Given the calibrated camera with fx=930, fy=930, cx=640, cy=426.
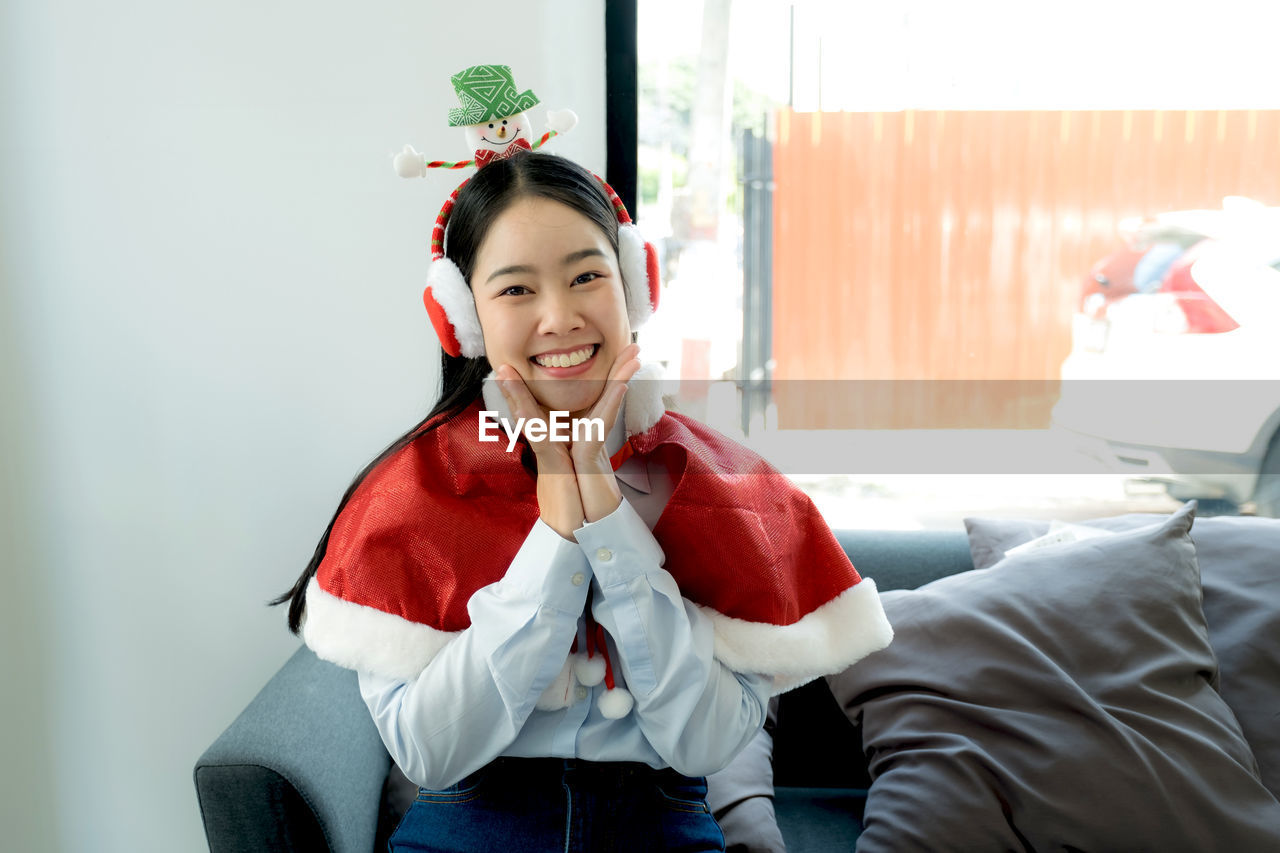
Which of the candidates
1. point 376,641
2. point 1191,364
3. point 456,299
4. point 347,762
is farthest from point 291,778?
point 1191,364

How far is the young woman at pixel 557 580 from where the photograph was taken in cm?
114

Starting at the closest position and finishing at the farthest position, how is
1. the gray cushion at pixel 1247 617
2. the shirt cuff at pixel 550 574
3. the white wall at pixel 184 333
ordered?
the shirt cuff at pixel 550 574 → the gray cushion at pixel 1247 617 → the white wall at pixel 184 333

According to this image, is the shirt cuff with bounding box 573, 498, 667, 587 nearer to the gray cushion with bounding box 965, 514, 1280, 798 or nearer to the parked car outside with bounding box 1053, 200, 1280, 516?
the gray cushion with bounding box 965, 514, 1280, 798

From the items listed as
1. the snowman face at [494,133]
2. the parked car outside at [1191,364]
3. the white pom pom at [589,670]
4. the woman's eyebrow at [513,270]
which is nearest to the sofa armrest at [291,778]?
the white pom pom at [589,670]

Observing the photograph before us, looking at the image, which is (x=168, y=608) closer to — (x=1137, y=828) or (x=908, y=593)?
(x=908, y=593)

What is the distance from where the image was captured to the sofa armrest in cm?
134

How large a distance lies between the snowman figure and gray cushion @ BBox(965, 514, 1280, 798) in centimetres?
141

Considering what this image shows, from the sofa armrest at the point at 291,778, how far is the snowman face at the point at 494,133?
36.3 inches

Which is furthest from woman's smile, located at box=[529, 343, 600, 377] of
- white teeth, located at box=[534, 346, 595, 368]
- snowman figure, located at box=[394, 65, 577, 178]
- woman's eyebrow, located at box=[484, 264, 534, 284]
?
snowman figure, located at box=[394, 65, 577, 178]

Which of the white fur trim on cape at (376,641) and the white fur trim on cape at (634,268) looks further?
the white fur trim on cape at (634,268)

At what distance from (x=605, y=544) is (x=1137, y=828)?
0.98m

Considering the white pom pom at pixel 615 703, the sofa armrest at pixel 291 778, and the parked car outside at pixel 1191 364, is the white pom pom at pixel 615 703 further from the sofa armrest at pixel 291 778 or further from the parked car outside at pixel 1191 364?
the parked car outside at pixel 1191 364

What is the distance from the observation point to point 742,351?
233 cm

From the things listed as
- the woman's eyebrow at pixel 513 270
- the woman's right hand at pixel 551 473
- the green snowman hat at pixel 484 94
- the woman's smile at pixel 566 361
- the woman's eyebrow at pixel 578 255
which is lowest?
the woman's right hand at pixel 551 473
